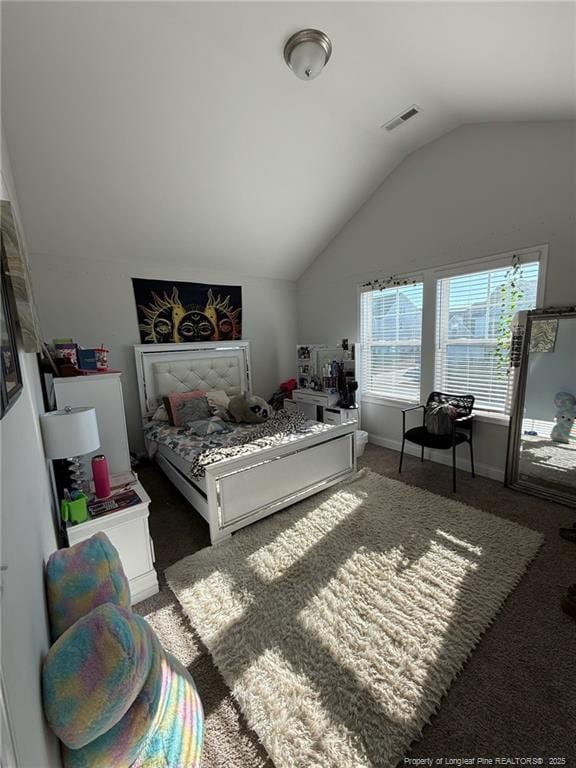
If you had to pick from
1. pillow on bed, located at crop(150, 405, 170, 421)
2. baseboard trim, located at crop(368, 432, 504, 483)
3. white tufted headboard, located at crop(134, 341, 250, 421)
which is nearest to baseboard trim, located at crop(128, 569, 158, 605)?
pillow on bed, located at crop(150, 405, 170, 421)

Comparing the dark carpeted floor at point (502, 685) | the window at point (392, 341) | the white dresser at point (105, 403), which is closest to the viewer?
the dark carpeted floor at point (502, 685)

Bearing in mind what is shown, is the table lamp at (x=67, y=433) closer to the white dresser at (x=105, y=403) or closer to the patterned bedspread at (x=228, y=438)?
the white dresser at (x=105, y=403)

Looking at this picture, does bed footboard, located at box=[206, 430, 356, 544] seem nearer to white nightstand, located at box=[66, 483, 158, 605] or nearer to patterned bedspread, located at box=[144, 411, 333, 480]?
patterned bedspread, located at box=[144, 411, 333, 480]

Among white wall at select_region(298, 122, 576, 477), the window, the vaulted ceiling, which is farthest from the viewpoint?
the window

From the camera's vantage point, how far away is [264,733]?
3.84 ft

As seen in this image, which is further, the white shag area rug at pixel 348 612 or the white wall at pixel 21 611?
the white shag area rug at pixel 348 612

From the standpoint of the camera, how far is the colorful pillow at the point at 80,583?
1.00m

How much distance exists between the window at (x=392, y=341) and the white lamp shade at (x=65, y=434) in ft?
10.8

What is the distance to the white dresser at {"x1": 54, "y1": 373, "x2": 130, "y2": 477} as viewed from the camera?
2129 millimetres

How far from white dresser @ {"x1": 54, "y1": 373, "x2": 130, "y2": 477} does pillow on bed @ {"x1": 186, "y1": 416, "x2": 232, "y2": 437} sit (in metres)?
0.74

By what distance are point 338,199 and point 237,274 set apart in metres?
1.60

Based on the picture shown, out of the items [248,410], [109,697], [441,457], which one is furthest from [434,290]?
[109,697]

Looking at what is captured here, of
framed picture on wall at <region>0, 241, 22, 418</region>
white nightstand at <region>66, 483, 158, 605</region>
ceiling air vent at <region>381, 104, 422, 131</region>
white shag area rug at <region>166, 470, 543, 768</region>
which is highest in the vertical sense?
ceiling air vent at <region>381, 104, 422, 131</region>

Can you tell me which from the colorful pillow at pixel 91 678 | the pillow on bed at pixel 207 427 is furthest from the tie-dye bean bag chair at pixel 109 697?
the pillow on bed at pixel 207 427
